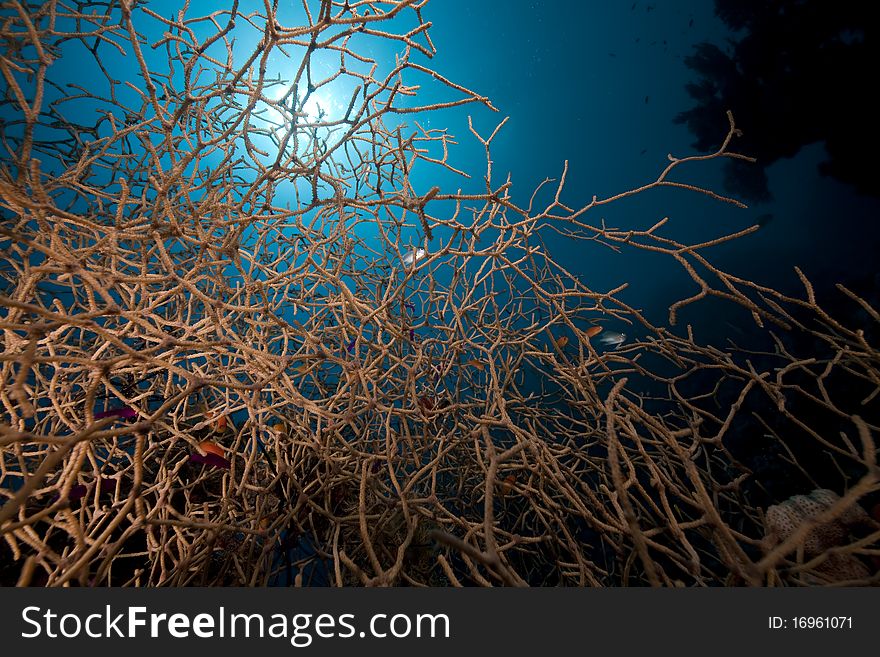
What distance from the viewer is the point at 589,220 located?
27844 millimetres

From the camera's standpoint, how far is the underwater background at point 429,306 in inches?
55.5

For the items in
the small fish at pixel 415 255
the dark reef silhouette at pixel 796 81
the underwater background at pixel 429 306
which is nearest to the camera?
the underwater background at pixel 429 306

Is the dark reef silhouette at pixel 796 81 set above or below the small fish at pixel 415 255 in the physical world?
above

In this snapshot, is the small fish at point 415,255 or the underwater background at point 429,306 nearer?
the underwater background at point 429,306

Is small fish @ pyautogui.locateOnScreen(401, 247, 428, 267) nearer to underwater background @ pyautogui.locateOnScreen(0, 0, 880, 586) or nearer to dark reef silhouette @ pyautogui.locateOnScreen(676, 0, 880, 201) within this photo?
underwater background @ pyautogui.locateOnScreen(0, 0, 880, 586)

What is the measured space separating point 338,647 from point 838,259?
22949 millimetres

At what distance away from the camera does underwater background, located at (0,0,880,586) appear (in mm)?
1410

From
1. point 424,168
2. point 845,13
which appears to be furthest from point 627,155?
point 845,13

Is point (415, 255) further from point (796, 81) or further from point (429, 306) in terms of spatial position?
point (796, 81)

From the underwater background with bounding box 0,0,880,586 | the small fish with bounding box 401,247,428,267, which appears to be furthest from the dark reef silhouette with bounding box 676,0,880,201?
the small fish with bounding box 401,247,428,267

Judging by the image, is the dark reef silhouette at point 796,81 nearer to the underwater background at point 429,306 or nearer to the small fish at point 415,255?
the underwater background at point 429,306

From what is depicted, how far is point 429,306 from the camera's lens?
130 inches

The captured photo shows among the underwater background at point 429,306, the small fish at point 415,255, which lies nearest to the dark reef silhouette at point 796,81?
the underwater background at point 429,306

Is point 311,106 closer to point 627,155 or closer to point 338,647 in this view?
point 338,647
